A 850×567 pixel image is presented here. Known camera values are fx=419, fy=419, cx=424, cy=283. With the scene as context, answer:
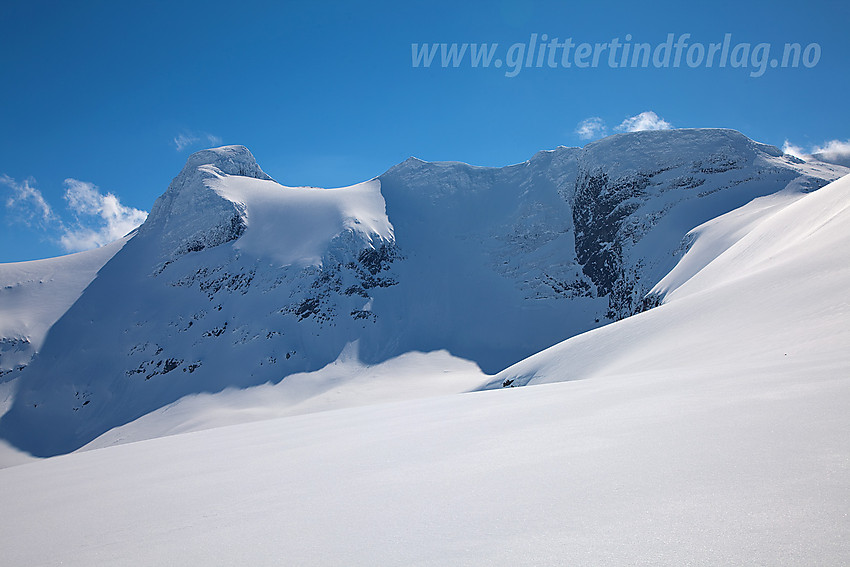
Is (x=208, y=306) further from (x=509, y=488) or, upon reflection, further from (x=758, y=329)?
(x=509, y=488)

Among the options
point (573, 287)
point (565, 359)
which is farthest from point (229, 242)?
point (565, 359)

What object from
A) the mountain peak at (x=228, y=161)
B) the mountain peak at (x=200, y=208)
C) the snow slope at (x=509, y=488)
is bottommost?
the snow slope at (x=509, y=488)

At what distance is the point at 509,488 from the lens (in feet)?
9.82

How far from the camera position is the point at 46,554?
3174 mm

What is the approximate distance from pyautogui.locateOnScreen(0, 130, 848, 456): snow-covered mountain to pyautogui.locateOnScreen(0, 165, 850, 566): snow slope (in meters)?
35.3

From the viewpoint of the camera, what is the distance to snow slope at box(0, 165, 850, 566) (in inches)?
84.2

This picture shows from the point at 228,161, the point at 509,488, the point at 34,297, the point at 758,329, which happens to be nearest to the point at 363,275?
the point at 228,161

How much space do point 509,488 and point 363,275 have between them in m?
59.7

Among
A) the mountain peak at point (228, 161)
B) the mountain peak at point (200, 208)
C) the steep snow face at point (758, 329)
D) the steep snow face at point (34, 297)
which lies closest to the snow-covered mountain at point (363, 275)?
the mountain peak at point (200, 208)

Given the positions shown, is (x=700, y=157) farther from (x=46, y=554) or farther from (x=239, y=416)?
(x=46, y=554)

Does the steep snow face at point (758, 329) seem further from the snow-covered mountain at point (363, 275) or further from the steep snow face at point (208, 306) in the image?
the steep snow face at point (208, 306)

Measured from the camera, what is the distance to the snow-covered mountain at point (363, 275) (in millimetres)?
49000

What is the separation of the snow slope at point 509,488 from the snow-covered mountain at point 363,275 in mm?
35259

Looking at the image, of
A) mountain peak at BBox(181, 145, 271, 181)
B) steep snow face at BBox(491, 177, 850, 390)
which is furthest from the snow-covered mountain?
steep snow face at BBox(491, 177, 850, 390)
